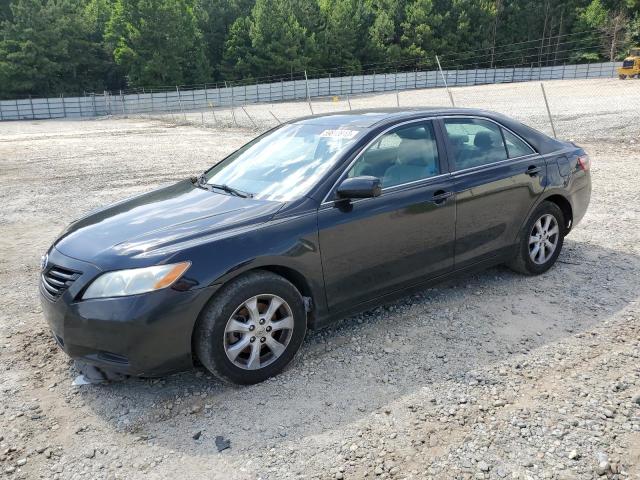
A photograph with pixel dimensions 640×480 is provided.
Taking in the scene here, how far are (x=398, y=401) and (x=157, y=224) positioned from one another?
6.08 feet

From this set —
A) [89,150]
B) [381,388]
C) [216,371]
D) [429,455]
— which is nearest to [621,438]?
[429,455]

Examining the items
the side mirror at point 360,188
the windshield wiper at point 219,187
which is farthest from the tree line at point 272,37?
the side mirror at point 360,188

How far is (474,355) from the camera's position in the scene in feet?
12.0

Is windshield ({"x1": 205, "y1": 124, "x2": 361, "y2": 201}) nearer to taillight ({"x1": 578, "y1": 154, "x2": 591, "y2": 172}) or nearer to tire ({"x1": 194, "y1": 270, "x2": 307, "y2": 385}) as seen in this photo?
tire ({"x1": 194, "y1": 270, "x2": 307, "y2": 385})

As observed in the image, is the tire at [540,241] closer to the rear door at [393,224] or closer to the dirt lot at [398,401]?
the dirt lot at [398,401]

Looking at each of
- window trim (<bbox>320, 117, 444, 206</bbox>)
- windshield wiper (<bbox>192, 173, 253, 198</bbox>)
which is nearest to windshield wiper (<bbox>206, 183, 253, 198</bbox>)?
windshield wiper (<bbox>192, 173, 253, 198</bbox>)

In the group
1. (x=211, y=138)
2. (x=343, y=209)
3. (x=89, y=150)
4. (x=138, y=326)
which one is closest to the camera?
(x=138, y=326)

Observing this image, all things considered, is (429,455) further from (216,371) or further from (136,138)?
(136,138)

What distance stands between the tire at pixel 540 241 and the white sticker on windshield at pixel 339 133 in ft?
6.01

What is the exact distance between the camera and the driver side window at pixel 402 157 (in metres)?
3.86

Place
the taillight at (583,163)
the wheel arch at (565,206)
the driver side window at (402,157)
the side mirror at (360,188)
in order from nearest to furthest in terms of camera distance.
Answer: the side mirror at (360,188)
the driver side window at (402,157)
the wheel arch at (565,206)
the taillight at (583,163)

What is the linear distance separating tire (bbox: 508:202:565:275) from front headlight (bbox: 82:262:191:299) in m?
3.06

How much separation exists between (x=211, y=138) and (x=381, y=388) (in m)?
16.8

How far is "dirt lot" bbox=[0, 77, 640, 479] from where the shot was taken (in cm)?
271
